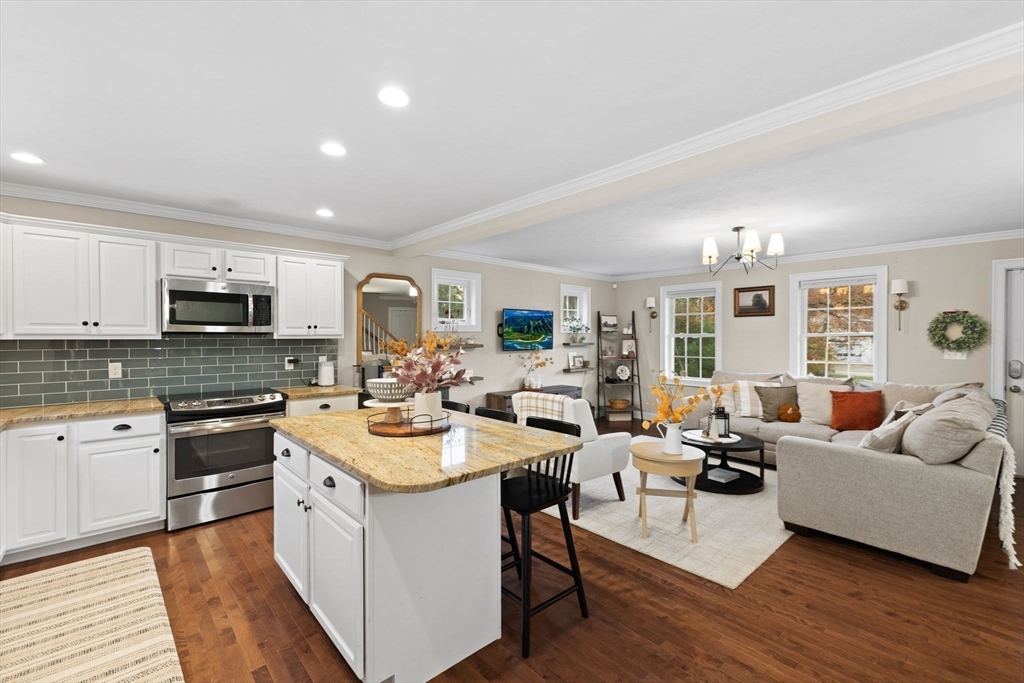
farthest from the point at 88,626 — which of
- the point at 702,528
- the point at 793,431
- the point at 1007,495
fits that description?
the point at 793,431

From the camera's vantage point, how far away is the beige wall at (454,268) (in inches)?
141

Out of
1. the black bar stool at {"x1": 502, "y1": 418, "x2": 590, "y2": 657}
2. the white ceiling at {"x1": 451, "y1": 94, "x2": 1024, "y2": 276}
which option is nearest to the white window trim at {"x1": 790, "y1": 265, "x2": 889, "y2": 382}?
the white ceiling at {"x1": 451, "y1": 94, "x2": 1024, "y2": 276}

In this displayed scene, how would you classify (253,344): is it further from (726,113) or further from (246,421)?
(726,113)

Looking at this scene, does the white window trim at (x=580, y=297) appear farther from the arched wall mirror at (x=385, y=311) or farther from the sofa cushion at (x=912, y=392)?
the sofa cushion at (x=912, y=392)

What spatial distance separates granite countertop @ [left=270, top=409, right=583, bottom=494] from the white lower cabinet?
0.32 feet

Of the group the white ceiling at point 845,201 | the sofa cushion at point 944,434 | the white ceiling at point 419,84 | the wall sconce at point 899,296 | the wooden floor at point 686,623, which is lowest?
the wooden floor at point 686,623

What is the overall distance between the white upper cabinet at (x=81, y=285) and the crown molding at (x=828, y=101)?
3118 millimetres

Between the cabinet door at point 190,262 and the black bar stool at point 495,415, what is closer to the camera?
the black bar stool at point 495,415

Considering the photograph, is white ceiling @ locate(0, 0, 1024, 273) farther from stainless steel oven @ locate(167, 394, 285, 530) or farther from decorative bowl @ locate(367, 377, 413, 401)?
stainless steel oven @ locate(167, 394, 285, 530)

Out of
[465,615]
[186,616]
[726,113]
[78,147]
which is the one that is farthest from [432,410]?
[78,147]

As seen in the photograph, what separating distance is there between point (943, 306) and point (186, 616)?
23.5ft

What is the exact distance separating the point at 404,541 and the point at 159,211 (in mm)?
3583

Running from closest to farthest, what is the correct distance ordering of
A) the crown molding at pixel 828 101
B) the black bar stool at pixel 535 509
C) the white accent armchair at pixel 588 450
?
1. the crown molding at pixel 828 101
2. the black bar stool at pixel 535 509
3. the white accent armchair at pixel 588 450

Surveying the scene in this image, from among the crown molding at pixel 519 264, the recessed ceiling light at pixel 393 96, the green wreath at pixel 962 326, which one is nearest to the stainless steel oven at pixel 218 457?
the crown molding at pixel 519 264
